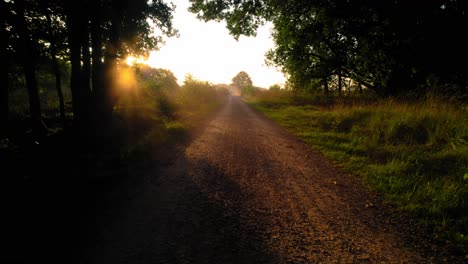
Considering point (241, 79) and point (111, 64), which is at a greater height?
point (241, 79)

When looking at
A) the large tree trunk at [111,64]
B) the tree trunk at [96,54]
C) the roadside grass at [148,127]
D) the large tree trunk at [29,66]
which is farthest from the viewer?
the large tree trunk at [111,64]

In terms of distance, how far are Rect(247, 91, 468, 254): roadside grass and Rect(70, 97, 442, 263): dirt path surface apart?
548 millimetres

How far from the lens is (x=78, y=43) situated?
25.1ft

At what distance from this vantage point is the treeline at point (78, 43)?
7.43m

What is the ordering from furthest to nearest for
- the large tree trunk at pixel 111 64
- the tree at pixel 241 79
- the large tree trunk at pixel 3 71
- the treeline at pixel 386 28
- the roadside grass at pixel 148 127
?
1. the tree at pixel 241 79
2. the treeline at pixel 386 28
3. the large tree trunk at pixel 111 64
4. the large tree trunk at pixel 3 71
5. the roadside grass at pixel 148 127

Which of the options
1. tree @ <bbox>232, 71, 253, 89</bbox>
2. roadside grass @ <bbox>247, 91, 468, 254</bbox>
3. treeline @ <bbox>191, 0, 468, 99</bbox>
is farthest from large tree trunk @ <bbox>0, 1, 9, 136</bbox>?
tree @ <bbox>232, 71, 253, 89</bbox>

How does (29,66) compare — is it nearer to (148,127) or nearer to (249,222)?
(148,127)

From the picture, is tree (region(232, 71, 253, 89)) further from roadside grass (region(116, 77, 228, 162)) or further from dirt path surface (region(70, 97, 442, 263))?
dirt path surface (region(70, 97, 442, 263))

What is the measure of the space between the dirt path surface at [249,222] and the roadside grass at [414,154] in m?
0.55

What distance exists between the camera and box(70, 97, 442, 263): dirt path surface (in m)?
2.39

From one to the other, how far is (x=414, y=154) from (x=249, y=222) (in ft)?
15.9

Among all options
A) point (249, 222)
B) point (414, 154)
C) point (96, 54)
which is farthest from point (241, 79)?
point (249, 222)

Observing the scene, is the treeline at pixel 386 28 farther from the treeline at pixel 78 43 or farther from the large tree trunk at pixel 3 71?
the large tree trunk at pixel 3 71

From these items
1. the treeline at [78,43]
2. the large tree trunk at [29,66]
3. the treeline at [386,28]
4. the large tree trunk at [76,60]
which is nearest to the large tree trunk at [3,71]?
the treeline at [78,43]
